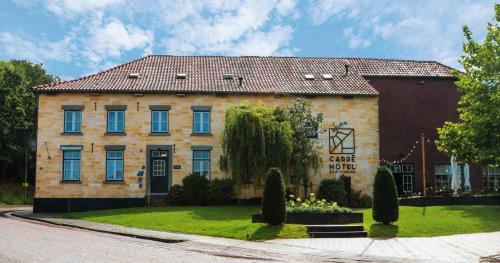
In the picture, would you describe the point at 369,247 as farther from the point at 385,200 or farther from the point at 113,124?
the point at 113,124

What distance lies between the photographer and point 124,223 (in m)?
21.6

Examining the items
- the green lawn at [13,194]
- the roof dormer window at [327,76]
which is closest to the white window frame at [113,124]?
the roof dormer window at [327,76]

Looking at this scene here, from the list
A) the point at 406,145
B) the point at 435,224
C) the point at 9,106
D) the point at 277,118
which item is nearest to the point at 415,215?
the point at 435,224

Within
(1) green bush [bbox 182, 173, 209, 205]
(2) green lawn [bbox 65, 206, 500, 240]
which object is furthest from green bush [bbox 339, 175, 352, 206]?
(1) green bush [bbox 182, 173, 209, 205]

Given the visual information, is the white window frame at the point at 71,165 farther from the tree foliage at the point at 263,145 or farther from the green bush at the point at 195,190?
the tree foliage at the point at 263,145

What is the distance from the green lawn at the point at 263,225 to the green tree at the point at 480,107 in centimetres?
294

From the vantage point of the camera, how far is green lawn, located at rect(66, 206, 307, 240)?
17688mm

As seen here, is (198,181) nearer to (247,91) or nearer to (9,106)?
(247,91)

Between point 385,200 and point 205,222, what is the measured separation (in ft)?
22.3

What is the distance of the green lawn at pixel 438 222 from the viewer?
18388 millimetres

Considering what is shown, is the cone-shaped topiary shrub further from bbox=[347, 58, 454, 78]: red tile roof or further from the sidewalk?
bbox=[347, 58, 454, 78]: red tile roof

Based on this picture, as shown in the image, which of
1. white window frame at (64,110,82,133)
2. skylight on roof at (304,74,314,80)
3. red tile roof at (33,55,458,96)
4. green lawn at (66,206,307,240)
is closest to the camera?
green lawn at (66,206,307,240)

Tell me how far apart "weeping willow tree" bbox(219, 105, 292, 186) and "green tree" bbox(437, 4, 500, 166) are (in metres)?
8.61

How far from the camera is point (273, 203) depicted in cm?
1803
